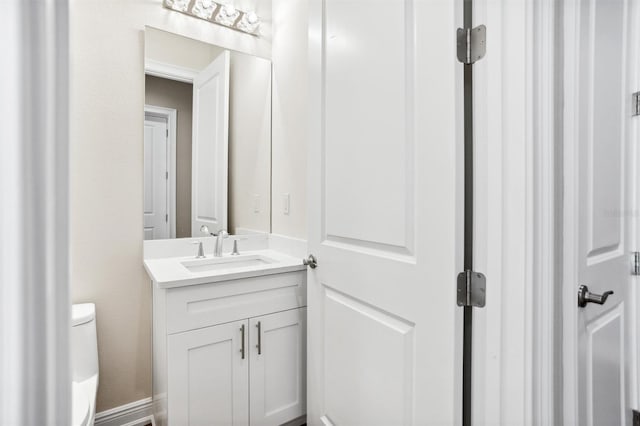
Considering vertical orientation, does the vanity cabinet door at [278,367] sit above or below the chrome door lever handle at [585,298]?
below

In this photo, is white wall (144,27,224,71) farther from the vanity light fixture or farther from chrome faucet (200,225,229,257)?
chrome faucet (200,225,229,257)

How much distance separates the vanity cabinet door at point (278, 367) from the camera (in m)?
1.50

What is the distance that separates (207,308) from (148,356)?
656 millimetres

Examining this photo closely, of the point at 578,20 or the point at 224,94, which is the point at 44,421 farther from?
→ the point at 224,94

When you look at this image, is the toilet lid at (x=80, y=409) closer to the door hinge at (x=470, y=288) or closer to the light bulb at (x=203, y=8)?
the door hinge at (x=470, y=288)

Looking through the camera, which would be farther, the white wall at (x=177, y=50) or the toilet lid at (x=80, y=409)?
the white wall at (x=177, y=50)

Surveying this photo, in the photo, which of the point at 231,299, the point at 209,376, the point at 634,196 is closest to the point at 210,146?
the point at 231,299

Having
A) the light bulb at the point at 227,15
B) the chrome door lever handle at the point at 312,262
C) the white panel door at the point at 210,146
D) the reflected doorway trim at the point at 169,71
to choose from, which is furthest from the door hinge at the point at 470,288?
the light bulb at the point at 227,15

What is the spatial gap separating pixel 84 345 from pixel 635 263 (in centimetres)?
222

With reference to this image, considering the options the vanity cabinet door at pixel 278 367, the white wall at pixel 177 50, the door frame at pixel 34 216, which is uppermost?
the white wall at pixel 177 50

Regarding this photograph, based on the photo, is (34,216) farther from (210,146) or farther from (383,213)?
(210,146)

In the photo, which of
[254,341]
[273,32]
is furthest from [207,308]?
[273,32]

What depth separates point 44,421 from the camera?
224mm

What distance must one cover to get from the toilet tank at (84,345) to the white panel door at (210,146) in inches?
25.3
